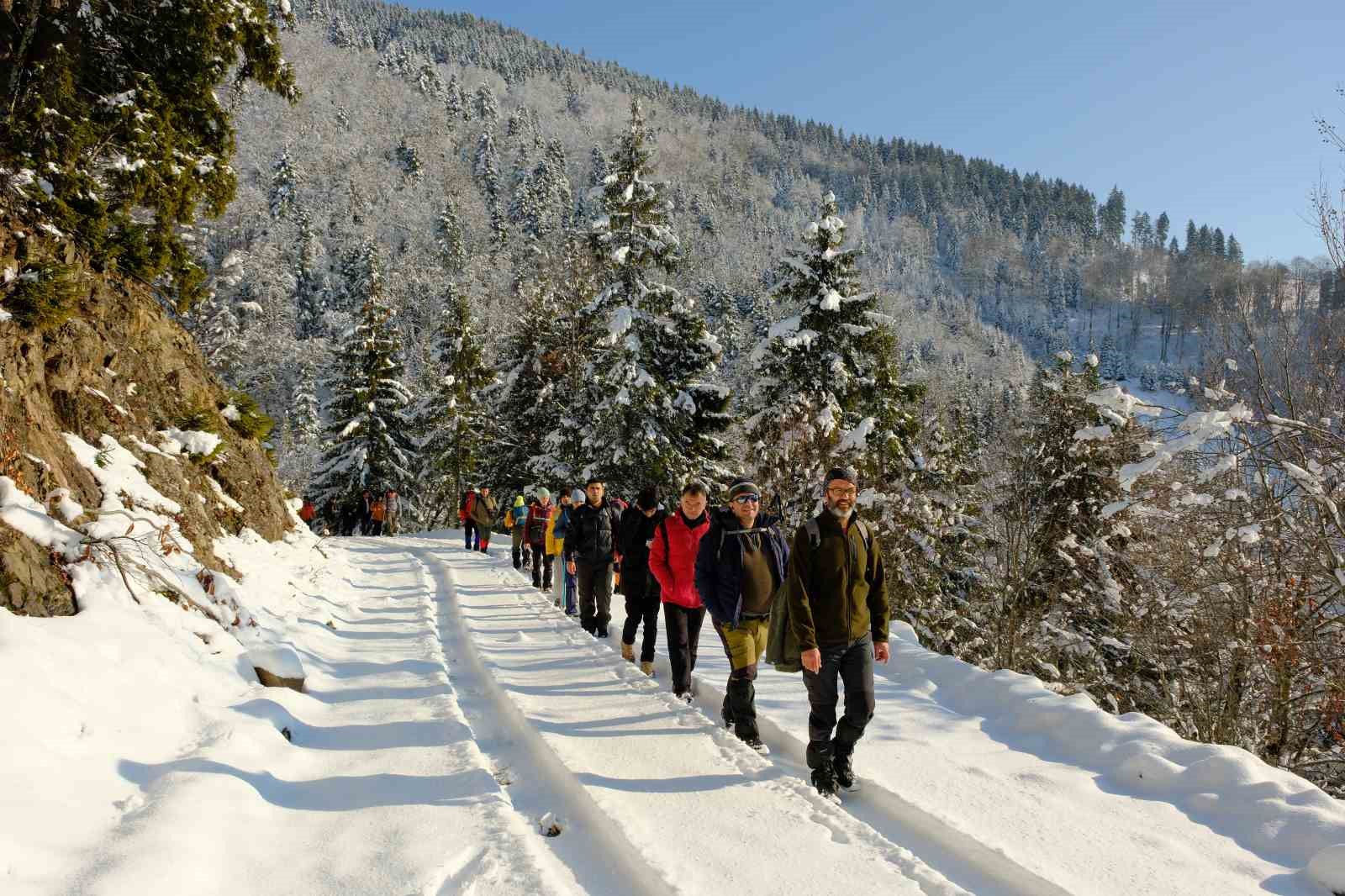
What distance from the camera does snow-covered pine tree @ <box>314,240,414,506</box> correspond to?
29.8 metres

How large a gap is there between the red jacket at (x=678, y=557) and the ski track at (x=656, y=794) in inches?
37.9

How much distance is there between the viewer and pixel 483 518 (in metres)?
19.8

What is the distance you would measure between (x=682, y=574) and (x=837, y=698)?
88.5 inches

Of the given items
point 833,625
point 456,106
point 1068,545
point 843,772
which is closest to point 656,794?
point 843,772

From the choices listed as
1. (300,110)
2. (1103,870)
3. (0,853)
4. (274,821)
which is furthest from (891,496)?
(300,110)

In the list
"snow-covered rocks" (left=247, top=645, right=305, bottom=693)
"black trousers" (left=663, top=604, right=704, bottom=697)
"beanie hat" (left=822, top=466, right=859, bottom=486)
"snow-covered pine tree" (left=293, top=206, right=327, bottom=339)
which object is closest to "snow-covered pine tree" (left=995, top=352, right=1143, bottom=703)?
"black trousers" (left=663, top=604, right=704, bottom=697)

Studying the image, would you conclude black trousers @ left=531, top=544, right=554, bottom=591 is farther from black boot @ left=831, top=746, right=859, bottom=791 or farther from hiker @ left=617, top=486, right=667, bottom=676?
black boot @ left=831, top=746, right=859, bottom=791

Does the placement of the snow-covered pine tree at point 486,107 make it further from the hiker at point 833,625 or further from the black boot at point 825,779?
the black boot at point 825,779

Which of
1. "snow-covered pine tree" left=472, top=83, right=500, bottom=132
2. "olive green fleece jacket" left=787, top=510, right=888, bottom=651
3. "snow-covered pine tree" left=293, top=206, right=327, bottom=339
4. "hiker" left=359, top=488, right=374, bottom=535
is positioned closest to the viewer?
"olive green fleece jacket" left=787, top=510, right=888, bottom=651

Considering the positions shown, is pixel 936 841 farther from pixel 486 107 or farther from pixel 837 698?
pixel 486 107

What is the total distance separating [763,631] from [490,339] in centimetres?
7838

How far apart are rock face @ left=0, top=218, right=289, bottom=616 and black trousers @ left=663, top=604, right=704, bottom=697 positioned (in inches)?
184

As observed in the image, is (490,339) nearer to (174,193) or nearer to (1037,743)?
(174,193)

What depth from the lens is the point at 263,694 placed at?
5875 mm
